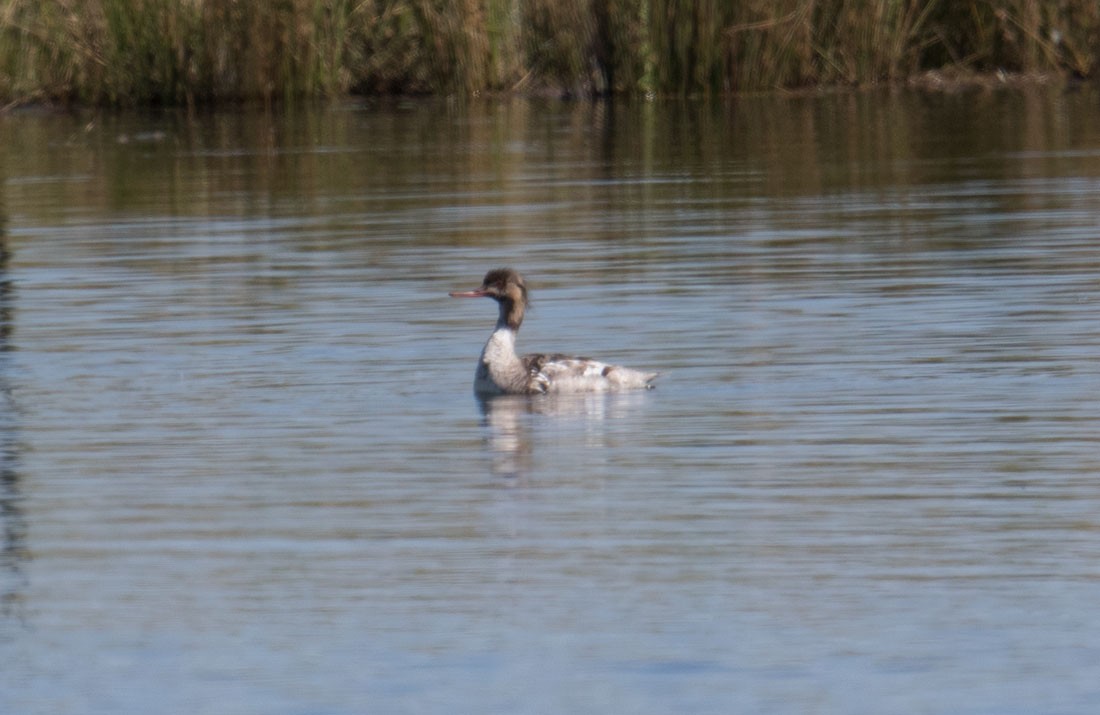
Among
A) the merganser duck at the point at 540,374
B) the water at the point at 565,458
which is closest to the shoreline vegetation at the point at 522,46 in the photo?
the water at the point at 565,458

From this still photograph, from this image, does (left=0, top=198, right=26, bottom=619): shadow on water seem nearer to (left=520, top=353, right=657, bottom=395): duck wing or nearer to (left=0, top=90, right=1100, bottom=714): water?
(left=0, top=90, right=1100, bottom=714): water

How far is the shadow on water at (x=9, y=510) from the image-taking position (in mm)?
6781

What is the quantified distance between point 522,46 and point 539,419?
1854 cm

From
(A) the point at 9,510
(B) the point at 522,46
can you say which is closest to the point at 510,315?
(A) the point at 9,510

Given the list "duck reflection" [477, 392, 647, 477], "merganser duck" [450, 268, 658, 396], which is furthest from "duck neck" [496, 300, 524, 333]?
"duck reflection" [477, 392, 647, 477]

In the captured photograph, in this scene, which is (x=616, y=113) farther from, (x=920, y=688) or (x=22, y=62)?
(x=920, y=688)

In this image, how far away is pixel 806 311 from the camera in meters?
11.8

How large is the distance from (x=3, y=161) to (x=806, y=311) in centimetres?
1281

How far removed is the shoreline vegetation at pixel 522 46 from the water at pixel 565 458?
794 centimetres

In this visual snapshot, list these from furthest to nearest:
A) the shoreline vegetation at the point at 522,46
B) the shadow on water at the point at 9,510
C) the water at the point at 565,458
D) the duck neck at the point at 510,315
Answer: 1. the shoreline vegetation at the point at 522,46
2. the duck neck at the point at 510,315
3. the shadow on water at the point at 9,510
4. the water at the point at 565,458

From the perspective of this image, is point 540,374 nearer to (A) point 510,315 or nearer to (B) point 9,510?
(A) point 510,315

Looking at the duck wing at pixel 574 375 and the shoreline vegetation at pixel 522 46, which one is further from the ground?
the shoreline vegetation at pixel 522 46

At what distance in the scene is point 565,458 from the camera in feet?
28.1

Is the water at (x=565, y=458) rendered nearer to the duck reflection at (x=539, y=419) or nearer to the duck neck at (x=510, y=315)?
the duck reflection at (x=539, y=419)
